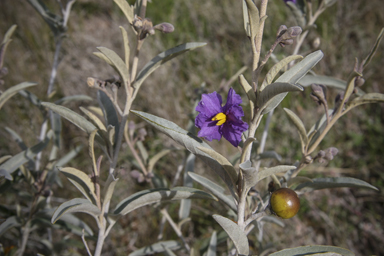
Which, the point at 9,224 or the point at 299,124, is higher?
the point at 299,124

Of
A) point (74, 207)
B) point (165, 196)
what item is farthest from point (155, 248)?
point (74, 207)

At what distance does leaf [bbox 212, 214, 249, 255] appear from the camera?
111 cm

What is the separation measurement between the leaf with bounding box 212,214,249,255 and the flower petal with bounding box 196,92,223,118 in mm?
474

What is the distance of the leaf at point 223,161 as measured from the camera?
3.51 feet

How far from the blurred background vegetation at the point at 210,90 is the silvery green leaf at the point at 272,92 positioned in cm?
113

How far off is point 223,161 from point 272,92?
0.33 meters

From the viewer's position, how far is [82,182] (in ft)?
4.91

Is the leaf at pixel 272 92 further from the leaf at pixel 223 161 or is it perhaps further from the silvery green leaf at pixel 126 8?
the silvery green leaf at pixel 126 8

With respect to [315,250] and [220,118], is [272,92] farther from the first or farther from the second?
[315,250]

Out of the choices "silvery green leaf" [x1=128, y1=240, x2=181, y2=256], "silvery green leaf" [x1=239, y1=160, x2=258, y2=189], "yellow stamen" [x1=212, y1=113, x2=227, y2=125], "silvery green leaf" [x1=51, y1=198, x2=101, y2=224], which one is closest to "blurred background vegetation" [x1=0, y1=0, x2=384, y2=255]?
"silvery green leaf" [x1=128, y1=240, x2=181, y2=256]

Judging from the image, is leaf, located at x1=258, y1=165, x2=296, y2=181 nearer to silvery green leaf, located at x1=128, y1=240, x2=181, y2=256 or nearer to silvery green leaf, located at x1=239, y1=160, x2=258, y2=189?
silvery green leaf, located at x1=239, y1=160, x2=258, y2=189

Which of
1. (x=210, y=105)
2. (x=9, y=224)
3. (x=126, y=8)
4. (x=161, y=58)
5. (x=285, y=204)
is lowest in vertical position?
(x=9, y=224)

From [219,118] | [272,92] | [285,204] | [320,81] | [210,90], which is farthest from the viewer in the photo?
[210,90]

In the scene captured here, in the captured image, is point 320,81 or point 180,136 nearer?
point 180,136
